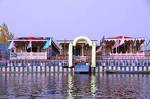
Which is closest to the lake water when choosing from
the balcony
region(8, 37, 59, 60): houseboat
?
the balcony

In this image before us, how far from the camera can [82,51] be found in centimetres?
6003

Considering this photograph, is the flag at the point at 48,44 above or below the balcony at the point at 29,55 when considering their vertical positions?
above

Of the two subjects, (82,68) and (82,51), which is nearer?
(82,68)

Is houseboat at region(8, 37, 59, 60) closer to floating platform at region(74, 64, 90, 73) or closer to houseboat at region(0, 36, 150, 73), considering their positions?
houseboat at region(0, 36, 150, 73)

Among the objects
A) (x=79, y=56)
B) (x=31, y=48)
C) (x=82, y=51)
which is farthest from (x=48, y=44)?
(x=82, y=51)

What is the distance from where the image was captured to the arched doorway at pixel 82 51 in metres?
55.6

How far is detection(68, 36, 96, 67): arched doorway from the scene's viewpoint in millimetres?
55625

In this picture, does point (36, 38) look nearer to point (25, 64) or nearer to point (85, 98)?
point (25, 64)

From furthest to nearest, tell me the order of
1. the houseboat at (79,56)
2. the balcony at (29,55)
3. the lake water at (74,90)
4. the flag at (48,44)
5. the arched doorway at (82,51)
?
the flag at (48,44), the balcony at (29,55), the arched doorway at (82,51), the houseboat at (79,56), the lake water at (74,90)

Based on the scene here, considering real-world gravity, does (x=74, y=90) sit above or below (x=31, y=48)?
below

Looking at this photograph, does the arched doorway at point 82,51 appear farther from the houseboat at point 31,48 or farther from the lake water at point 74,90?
the lake water at point 74,90

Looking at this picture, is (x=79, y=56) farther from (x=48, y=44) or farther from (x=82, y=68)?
(x=48, y=44)

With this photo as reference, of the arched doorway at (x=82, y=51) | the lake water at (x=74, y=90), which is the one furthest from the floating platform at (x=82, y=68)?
the lake water at (x=74, y=90)

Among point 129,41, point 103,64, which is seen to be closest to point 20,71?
point 103,64
